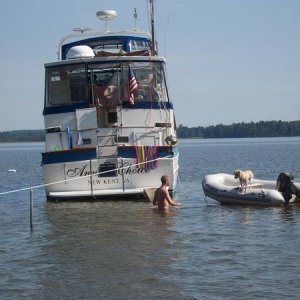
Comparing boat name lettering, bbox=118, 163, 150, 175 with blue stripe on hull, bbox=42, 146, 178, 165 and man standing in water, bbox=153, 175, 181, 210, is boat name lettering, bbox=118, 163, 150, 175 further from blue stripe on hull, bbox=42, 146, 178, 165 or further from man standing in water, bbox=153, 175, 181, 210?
man standing in water, bbox=153, 175, 181, 210

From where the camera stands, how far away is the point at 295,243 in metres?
13.2

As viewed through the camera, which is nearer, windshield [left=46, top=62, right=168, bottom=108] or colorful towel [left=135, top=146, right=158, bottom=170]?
colorful towel [left=135, top=146, right=158, bottom=170]

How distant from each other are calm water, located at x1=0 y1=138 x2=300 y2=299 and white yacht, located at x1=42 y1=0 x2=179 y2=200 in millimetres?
851

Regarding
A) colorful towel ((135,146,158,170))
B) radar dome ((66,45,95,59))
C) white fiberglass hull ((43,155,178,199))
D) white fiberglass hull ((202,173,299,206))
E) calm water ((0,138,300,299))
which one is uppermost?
radar dome ((66,45,95,59))

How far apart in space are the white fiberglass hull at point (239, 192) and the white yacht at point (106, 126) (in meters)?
1.30

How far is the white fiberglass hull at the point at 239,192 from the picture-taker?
742 inches

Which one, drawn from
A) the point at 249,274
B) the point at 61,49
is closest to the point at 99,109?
the point at 61,49

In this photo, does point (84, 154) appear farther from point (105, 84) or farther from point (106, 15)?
point (106, 15)

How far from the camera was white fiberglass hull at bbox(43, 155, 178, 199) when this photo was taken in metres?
19.8

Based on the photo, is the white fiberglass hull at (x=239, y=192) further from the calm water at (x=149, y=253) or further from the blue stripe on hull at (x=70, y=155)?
the blue stripe on hull at (x=70, y=155)

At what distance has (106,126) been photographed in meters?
21.0

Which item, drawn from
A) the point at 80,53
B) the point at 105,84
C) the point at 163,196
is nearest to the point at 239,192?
the point at 163,196

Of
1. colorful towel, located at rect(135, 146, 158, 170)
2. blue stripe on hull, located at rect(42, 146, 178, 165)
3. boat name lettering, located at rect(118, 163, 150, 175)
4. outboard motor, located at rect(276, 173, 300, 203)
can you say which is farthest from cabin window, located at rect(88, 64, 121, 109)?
outboard motor, located at rect(276, 173, 300, 203)

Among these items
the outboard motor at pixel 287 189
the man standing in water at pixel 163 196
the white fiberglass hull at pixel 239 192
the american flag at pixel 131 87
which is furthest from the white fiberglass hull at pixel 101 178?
the outboard motor at pixel 287 189
